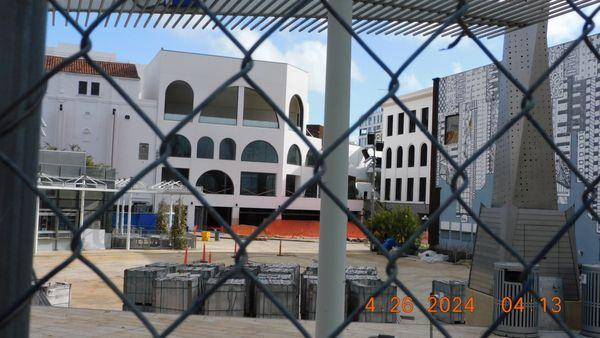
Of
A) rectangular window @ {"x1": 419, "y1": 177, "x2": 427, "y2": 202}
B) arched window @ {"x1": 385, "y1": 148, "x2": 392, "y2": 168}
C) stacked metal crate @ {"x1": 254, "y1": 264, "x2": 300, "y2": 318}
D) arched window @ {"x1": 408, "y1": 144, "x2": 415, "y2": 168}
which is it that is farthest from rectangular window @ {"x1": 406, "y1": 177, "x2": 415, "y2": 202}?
stacked metal crate @ {"x1": 254, "y1": 264, "x2": 300, "y2": 318}

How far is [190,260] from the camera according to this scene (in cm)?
2278

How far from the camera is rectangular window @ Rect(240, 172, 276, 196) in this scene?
42344mm

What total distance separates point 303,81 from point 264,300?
3675 cm

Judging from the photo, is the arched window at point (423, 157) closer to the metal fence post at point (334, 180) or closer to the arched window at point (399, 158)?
the arched window at point (399, 158)

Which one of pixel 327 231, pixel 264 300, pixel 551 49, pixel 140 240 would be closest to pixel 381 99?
pixel 327 231

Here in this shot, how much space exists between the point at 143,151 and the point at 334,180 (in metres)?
36.9

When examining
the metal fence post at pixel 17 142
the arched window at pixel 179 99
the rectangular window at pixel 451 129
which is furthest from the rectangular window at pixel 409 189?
the metal fence post at pixel 17 142

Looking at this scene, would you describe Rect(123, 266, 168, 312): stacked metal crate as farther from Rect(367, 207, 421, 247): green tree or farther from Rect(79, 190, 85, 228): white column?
Rect(367, 207, 421, 247): green tree

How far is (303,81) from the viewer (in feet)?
144

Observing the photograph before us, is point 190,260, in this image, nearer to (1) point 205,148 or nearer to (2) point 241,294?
(2) point 241,294

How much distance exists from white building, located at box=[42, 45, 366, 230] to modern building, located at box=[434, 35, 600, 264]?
12780mm

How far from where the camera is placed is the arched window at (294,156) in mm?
43481

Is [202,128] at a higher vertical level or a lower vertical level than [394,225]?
higher

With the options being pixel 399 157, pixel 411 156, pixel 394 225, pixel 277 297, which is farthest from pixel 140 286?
pixel 399 157
